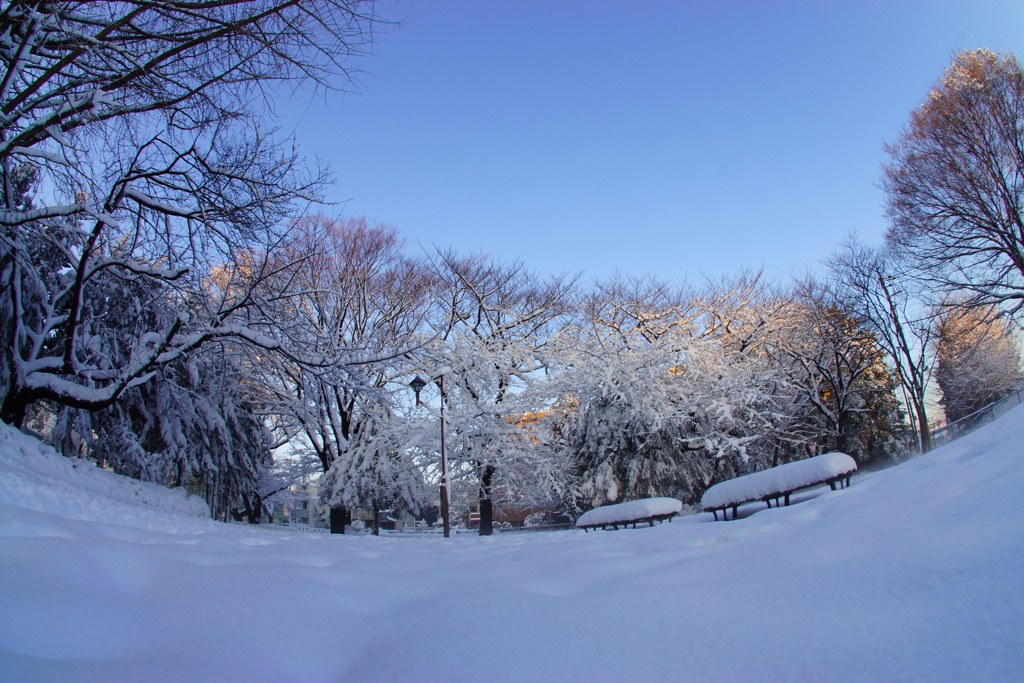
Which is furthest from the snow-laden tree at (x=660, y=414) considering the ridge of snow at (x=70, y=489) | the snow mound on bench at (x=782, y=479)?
the ridge of snow at (x=70, y=489)

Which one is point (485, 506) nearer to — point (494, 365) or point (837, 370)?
point (494, 365)

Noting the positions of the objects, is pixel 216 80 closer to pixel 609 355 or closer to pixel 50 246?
pixel 50 246

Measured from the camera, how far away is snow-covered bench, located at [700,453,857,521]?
27.7ft

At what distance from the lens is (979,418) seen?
16672 mm

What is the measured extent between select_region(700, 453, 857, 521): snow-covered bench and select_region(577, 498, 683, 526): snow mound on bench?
2.41 metres

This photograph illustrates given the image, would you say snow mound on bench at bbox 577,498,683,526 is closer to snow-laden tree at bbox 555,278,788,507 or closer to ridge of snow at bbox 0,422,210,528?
snow-laden tree at bbox 555,278,788,507

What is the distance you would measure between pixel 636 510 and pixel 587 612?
10580mm

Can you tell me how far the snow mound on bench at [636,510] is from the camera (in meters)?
11.8

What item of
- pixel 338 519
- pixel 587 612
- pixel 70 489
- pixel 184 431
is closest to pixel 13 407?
pixel 70 489

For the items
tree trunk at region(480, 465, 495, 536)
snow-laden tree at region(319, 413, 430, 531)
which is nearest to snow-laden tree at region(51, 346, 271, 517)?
snow-laden tree at region(319, 413, 430, 531)

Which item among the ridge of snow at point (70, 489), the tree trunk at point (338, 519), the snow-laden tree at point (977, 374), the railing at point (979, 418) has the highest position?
the snow-laden tree at point (977, 374)

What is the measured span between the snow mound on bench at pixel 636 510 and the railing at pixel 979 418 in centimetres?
934

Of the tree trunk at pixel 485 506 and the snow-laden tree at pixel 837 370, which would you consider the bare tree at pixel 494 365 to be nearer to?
the tree trunk at pixel 485 506

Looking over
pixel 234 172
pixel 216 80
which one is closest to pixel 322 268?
pixel 234 172
